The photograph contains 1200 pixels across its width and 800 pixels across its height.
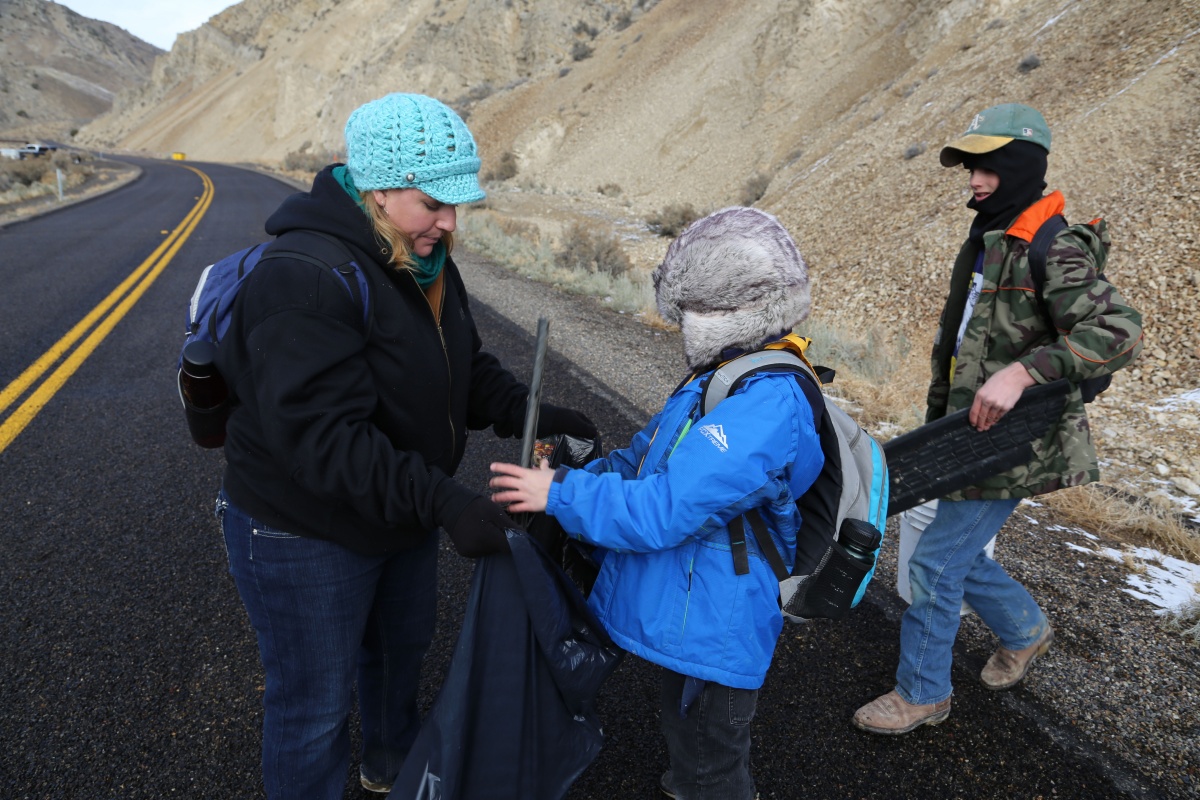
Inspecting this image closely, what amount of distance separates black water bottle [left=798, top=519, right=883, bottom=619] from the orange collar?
1.15m

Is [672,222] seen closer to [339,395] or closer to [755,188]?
[755,188]

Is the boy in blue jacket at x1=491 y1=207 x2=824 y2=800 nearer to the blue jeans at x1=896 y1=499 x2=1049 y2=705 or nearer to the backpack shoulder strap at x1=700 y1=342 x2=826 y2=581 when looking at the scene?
the backpack shoulder strap at x1=700 y1=342 x2=826 y2=581

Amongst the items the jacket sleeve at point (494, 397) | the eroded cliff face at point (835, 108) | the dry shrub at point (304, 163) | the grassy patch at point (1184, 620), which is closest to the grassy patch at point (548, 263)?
the eroded cliff face at point (835, 108)

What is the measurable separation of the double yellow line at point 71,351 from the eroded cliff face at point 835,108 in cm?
798

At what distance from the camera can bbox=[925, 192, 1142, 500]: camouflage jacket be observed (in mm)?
2064

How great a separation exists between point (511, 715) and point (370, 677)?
79 cm

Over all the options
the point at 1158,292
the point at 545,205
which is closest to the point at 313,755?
the point at 1158,292

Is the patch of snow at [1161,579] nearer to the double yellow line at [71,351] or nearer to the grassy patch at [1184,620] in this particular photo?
the grassy patch at [1184,620]

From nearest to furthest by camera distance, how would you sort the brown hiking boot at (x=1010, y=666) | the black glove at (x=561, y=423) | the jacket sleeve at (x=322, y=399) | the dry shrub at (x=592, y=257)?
the jacket sleeve at (x=322, y=399), the black glove at (x=561, y=423), the brown hiking boot at (x=1010, y=666), the dry shrub at (x=592, y=257)

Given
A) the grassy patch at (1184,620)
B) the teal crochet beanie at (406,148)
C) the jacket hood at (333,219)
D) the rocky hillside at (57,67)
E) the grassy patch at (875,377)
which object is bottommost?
the grassy patch at (875,377)

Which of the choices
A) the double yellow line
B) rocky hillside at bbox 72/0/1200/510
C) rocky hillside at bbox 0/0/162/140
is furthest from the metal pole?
rocky hillside at bbox 0/0/162/140

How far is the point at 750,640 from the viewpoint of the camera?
168 cm

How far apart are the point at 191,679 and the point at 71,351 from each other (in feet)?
17.6

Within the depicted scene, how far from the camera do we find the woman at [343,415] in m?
1.51
